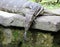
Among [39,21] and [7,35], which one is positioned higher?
[39,21]

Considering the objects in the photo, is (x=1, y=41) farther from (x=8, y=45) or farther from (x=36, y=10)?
(x=36, y=10)

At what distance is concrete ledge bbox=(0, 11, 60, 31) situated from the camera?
145 inches

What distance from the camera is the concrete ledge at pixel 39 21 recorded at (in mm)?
3689

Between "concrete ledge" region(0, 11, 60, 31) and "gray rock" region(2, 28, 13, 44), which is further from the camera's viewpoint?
"gray rock" region(2, 28, 13, 44)

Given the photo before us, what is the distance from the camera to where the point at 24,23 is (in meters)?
3.91

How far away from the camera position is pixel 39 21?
12.5ft

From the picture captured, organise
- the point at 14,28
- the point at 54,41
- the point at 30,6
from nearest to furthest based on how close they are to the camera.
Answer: the point at 54,41
the point at 14,28
the point at 30,6

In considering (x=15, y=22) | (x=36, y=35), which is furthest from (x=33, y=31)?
(x=15, y=22)

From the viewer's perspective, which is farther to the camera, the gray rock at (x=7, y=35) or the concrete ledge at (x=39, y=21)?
the gray rock at (x=7, y=35)

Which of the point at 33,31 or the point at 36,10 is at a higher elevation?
the point at 36,10

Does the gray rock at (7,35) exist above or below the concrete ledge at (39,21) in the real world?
below

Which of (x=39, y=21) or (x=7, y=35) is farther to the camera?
(x=7, y=35)

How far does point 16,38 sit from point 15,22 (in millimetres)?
302

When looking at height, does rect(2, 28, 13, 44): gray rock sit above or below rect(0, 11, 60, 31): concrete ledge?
below
